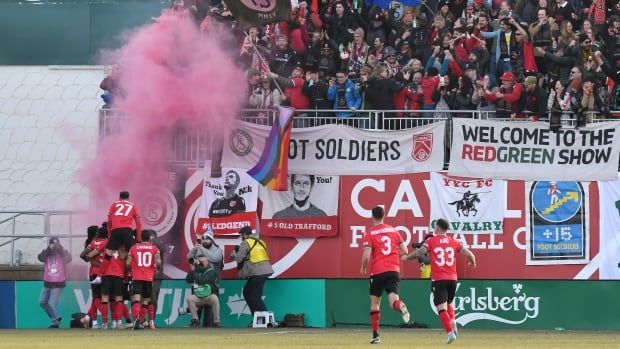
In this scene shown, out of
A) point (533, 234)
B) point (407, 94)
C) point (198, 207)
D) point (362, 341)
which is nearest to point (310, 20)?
point (407, 94)

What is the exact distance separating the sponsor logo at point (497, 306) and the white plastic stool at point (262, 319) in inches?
148

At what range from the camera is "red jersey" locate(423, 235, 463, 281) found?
2177cm

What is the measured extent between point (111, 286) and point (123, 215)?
1.45m

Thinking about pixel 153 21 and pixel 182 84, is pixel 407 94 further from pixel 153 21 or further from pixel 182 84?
pixel 153 21

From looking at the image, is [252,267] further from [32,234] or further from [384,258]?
[384,258]

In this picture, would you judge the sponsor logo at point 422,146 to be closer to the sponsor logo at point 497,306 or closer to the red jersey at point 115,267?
the sponsor logo at point 497,306

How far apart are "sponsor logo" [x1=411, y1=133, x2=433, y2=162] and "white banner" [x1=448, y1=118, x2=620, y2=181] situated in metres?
0.47

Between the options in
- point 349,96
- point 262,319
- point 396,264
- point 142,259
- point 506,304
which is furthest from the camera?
point 349,96

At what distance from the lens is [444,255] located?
71.5 ft

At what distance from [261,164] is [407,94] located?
3.30 m

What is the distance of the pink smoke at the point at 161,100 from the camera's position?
29.2m

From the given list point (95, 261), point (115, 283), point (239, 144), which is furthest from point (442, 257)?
point (95, 261)

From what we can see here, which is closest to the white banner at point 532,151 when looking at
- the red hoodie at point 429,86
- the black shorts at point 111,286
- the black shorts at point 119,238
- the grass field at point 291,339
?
the red hoodie at point 429,86

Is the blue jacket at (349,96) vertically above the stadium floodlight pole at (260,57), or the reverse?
the stadium floodlight pole at (260,57)
